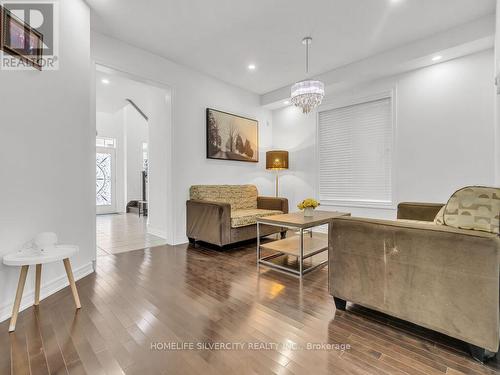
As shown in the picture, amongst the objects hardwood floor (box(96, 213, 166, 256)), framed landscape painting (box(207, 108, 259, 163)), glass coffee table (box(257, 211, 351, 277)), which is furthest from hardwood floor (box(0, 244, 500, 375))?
framed landscape painting (box(207, 108, 259, 163))

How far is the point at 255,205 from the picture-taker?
5.00m

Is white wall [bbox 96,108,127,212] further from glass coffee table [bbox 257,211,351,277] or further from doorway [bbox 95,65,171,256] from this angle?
glass coffee table [bbox 257,211,351,277]

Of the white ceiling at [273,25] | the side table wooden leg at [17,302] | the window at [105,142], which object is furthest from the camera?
the window at [105,142]

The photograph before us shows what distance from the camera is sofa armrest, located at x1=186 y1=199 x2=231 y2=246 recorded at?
11.6 ft

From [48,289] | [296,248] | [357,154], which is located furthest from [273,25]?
[48,289]

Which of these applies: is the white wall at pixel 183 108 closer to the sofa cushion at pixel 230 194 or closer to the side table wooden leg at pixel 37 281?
the sofa cushion at pixel 230 194

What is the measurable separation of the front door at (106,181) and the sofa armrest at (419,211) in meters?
8.20

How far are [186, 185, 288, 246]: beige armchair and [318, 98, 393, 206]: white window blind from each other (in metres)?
1.12

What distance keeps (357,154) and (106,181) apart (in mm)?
7629

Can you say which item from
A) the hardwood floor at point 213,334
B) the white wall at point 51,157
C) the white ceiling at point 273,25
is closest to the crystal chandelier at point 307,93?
the white ceiling at point 273,25

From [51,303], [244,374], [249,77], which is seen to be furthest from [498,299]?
[249,77]

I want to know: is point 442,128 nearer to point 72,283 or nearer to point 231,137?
point 231,137

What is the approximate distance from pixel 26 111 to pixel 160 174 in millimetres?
2643

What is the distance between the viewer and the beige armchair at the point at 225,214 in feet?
11.7
